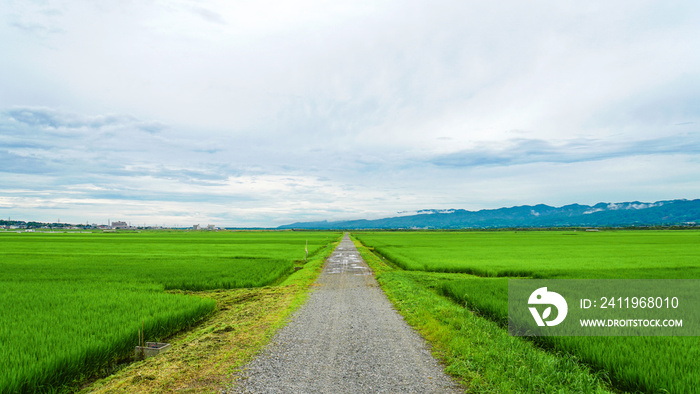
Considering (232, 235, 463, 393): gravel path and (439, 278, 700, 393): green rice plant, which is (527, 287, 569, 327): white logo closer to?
(439, 278, 700, 393): green rice plant

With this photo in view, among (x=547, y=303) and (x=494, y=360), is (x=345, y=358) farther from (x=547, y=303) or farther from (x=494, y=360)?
(x=547, y=303)

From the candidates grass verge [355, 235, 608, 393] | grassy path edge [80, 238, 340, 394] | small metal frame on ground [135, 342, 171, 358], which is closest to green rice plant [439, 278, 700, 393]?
grass verge [355, 235, 608, 393]

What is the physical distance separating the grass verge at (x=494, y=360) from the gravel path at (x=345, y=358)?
0.44m

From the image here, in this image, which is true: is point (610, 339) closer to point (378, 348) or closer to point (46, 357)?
point (378, 348)

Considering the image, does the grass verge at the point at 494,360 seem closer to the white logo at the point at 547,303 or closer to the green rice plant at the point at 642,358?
the green rice plant at the point at 642,358

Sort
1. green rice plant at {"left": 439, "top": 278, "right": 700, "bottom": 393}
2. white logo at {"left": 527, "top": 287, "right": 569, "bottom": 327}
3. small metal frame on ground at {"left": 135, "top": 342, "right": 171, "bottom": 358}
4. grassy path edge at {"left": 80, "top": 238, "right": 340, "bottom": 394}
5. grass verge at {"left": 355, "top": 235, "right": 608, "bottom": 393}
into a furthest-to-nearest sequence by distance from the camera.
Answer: white logo at {"left": 527, "top": 287, "right": 569, "bottom": 327} < small metal frame on ground at {"left": 135, "top": 342, "right": 171, "bottom": 358} < grassy path edge at {"left": 80, "top": 238, "right": 340, "bottom": 394} < grass verge at {"left": 355, "top": 235, "right": 608, "bottom": 393} < green rice plant at {"left": 439, "top": 278, "right": 700, "bottom": 393}

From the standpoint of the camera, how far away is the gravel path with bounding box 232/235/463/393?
20.5ft

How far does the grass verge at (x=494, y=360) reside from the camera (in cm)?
629

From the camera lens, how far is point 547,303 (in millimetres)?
12461

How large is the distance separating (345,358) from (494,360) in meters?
3.35

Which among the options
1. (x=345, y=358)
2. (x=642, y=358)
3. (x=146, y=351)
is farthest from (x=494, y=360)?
(x=146, y=351)

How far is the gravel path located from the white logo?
4.25 meters

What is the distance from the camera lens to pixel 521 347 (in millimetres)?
8273

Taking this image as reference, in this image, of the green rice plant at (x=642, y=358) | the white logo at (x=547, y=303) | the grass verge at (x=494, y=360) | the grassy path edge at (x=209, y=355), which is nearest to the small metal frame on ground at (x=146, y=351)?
the grassy path edge at (x=209, y=355)
